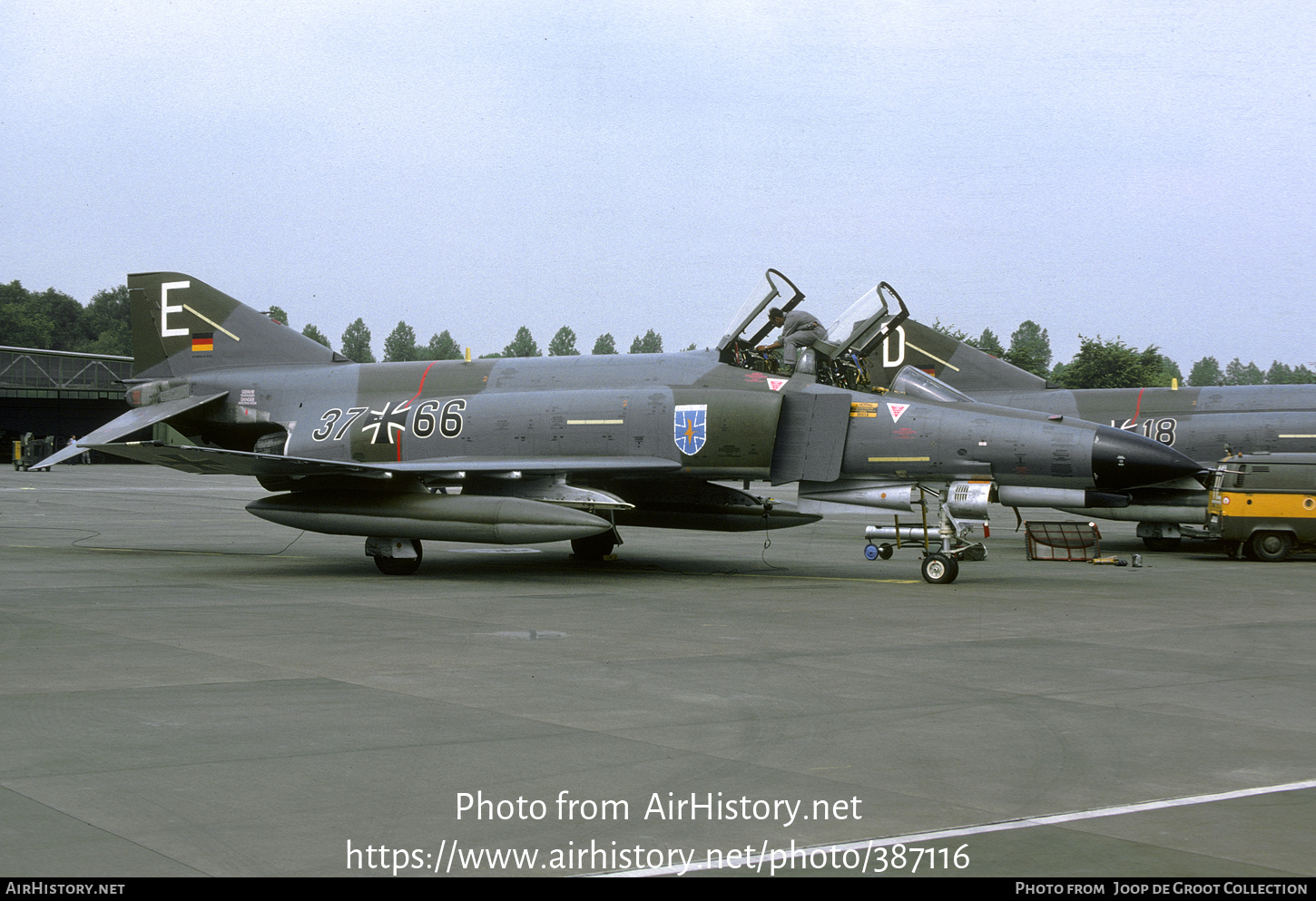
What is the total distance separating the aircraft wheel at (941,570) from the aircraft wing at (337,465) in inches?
138

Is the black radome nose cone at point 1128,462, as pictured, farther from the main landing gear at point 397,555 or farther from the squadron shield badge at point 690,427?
the main landing gear at point 397,555

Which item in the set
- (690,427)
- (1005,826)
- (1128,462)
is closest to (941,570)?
(1128,462)

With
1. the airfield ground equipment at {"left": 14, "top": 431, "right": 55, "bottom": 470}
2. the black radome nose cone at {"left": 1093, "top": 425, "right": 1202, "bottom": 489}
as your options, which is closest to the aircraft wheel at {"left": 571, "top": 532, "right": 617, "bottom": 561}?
the black radome nose cone at {"left": 1093, "top": 425, "right": 1202, "bottom": 489}

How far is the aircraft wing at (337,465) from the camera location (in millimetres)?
14430

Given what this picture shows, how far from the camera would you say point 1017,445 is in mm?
14070

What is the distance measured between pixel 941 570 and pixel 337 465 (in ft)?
25.8

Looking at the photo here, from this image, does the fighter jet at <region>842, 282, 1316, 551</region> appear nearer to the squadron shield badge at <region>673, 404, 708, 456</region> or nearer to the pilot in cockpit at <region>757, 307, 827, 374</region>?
the pilot in cockpit at <region>757, 307, 827, 374</region>

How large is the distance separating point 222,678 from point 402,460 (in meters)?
9.13

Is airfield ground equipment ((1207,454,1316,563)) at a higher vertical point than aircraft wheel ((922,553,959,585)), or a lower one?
higher

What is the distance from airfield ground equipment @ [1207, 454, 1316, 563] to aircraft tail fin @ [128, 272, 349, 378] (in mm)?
14867

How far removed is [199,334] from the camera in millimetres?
18922

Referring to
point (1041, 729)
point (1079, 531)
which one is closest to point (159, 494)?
point (1079, 531)

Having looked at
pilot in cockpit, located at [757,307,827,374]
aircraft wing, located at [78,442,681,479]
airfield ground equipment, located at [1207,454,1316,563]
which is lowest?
airfield ground equipment, located at [1207,454,1316,563]

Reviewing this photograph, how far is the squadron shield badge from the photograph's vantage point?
1485 cm
